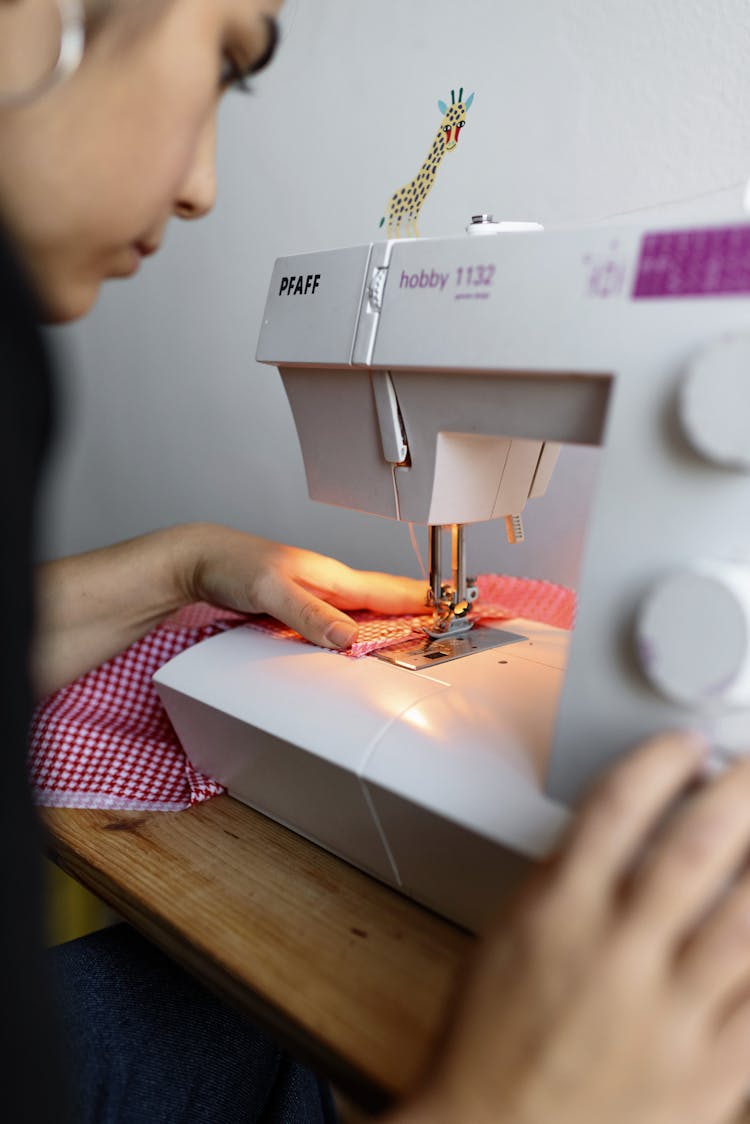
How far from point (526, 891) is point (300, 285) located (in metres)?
0.55

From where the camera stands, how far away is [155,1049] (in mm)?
787

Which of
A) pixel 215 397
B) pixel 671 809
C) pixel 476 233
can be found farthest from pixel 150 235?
pixel 215 397

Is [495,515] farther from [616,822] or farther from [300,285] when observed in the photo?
[616,822]

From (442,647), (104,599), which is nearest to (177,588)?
(104,599)

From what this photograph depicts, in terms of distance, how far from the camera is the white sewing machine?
Answer: 1.69 ft

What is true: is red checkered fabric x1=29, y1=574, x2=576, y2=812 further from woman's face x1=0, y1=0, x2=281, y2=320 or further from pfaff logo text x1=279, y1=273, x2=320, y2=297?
woman's face x1=0, y1=0, x2=281, y2=320

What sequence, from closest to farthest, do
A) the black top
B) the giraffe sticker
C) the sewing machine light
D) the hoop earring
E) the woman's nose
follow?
the black top, the hoop earring, the woman's nose, the sewing machine light, the giraffe sticker

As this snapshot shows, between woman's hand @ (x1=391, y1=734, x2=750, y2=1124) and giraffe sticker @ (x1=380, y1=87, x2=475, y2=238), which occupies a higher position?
giraffe sticker @ (x1=380, y1=87, x2=475, y2=238)

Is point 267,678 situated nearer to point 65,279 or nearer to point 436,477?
point 436,477

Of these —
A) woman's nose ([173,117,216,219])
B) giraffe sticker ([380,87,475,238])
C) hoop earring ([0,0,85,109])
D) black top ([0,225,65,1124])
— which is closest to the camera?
black top ([0,225,65,1124])

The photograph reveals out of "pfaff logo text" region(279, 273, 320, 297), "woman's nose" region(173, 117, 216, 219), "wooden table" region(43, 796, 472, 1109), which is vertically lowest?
"wooden table" region(43, 796, 472, 1109)

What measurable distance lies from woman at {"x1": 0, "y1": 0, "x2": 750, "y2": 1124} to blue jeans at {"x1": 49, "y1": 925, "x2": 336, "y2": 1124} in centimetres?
40

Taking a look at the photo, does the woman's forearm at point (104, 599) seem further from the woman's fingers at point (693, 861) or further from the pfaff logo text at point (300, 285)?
the woman's fingers at point (693, 861)

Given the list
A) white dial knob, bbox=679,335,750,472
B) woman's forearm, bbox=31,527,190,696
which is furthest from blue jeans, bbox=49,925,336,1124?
white dial knob, bbox=679,335,750,472
